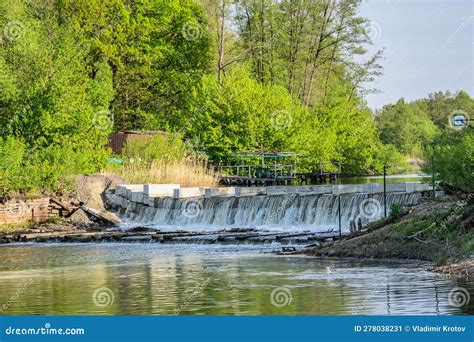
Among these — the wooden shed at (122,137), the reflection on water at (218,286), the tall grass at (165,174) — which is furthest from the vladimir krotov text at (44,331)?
the wooden shed at (122,137)

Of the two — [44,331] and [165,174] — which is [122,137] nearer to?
[165,174]

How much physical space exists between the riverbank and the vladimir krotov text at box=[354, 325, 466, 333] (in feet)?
19.0

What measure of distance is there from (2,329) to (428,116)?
14470cm

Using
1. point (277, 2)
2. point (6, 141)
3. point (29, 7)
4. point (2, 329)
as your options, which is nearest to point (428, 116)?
point (277, 2)

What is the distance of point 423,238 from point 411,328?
29.7 feet

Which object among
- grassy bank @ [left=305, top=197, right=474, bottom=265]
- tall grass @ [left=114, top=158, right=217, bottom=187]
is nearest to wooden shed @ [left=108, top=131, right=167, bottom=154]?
tall grass @ [left=114, top=158, right=217, bottom=187]

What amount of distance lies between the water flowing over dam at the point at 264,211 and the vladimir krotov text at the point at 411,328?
734 inches

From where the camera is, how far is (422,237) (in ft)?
77.0

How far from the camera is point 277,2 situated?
8012 centimetres

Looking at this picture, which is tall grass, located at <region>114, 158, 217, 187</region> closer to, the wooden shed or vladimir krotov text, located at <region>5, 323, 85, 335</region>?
the wooden shed

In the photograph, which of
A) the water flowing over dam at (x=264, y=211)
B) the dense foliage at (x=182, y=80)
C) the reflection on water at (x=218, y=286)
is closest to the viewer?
the reflection on water at (x=218, y=286)

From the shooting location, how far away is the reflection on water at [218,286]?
1719 cm

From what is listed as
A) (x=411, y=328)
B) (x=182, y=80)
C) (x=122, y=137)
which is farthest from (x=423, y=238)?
(x=182, y=80)

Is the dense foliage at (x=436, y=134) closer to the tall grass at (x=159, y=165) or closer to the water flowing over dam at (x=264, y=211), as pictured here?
the water flowing over dam at (x=264, y=211)
